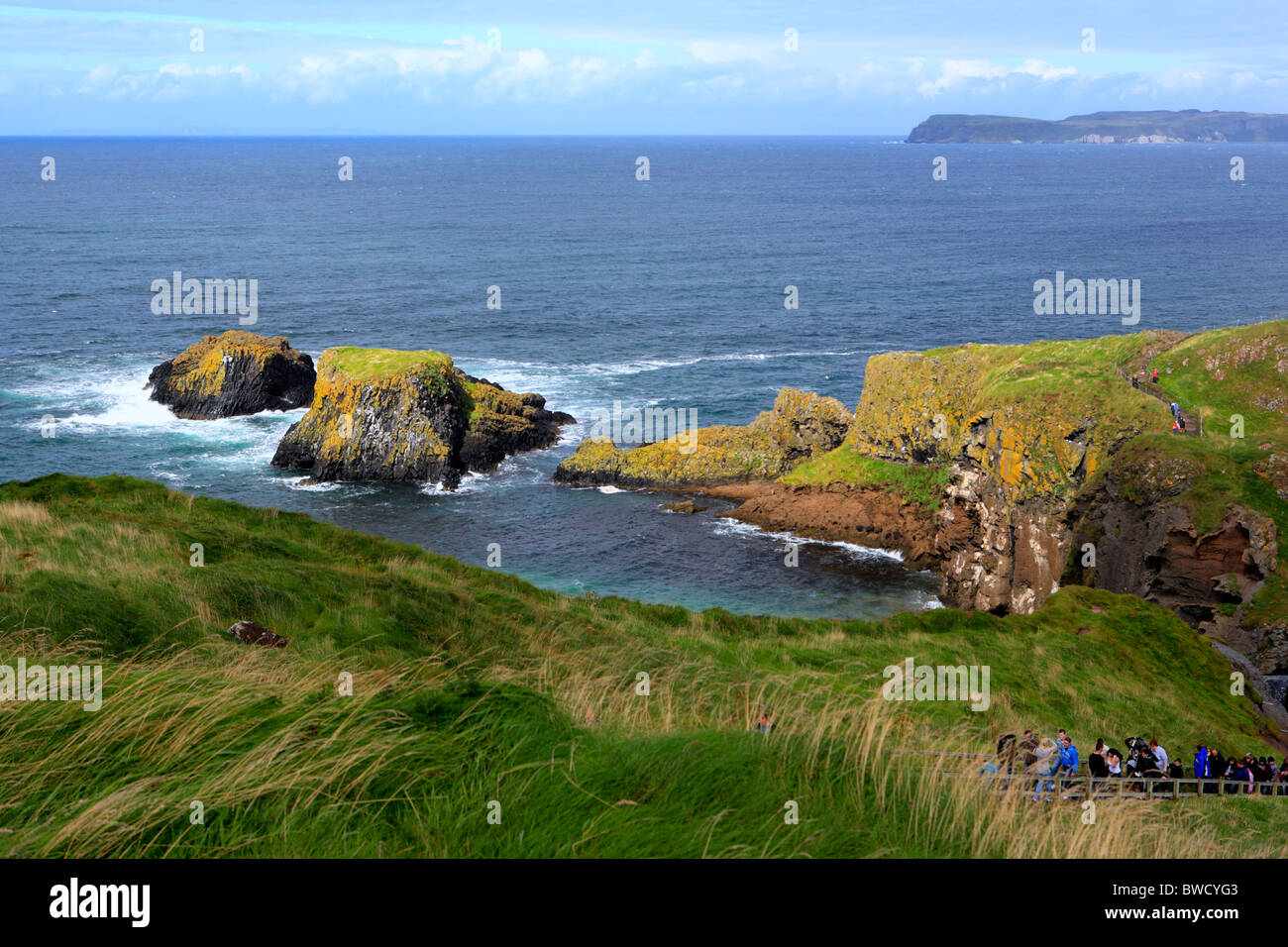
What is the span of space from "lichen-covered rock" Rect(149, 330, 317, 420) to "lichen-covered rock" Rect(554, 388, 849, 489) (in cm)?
2449

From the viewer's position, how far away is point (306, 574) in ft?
66.4

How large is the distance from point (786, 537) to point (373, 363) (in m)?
28.8

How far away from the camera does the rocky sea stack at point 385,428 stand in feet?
205

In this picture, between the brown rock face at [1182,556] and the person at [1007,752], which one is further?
the brown rock face at [1182,556]

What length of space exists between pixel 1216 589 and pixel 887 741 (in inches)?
1149

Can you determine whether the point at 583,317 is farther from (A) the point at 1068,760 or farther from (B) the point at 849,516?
(A) the point at 1068,760

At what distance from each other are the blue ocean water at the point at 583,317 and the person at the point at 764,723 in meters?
35.2

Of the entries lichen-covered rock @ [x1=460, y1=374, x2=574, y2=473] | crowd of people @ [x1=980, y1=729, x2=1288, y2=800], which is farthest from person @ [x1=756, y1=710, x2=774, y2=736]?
→ lichen-covered rock @ [x1=460, y1=374, x2=574, y2=473]

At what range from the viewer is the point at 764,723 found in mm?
10492

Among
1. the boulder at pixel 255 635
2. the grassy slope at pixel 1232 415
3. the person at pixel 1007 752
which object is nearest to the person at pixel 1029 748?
the person at pixel 1007 752

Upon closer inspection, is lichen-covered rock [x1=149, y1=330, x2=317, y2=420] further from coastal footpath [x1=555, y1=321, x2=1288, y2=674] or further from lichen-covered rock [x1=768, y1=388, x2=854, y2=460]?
lichen-covered rock [x1=768, y1=388, x2=854, y2=460]

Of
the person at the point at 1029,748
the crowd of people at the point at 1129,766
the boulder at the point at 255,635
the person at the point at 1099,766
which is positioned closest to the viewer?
the boulder at the point at 255,635

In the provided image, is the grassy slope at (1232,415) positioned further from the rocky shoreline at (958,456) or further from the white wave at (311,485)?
the white wave at (311,485)

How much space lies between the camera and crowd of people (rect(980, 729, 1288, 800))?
15.6 metres
